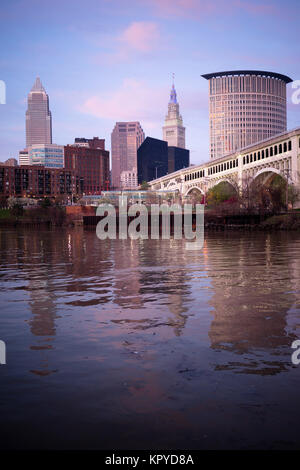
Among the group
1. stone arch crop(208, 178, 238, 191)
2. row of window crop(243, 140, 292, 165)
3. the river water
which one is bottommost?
the river water

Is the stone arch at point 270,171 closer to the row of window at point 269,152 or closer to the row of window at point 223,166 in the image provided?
the row of window at point 269,152

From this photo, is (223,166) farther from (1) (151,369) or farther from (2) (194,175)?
(1) (151,369)

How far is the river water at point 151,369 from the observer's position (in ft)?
18.0

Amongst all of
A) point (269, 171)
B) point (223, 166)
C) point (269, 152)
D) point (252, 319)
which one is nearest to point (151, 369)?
point (252, 319)

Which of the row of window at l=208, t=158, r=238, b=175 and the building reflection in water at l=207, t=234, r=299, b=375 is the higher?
the row of window at l=208, t=158, r=238, b=175

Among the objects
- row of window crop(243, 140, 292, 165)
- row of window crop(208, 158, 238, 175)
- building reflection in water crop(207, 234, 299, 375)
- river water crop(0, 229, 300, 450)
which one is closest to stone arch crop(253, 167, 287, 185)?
row of window crop(243, 140, 292, 165)

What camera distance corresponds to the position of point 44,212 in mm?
136500

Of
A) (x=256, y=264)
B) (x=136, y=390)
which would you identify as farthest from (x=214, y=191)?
(x=136, y=390)

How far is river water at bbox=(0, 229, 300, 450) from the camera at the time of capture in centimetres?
548

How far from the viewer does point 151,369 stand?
7.53 meters

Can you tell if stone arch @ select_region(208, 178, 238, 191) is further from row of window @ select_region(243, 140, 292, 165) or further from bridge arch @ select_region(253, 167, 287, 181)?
row of window @ select_region(243, 140, 292, 165)

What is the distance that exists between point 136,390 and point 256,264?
17929 millimetres

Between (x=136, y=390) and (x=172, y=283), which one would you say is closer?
(x=136, y=390)
